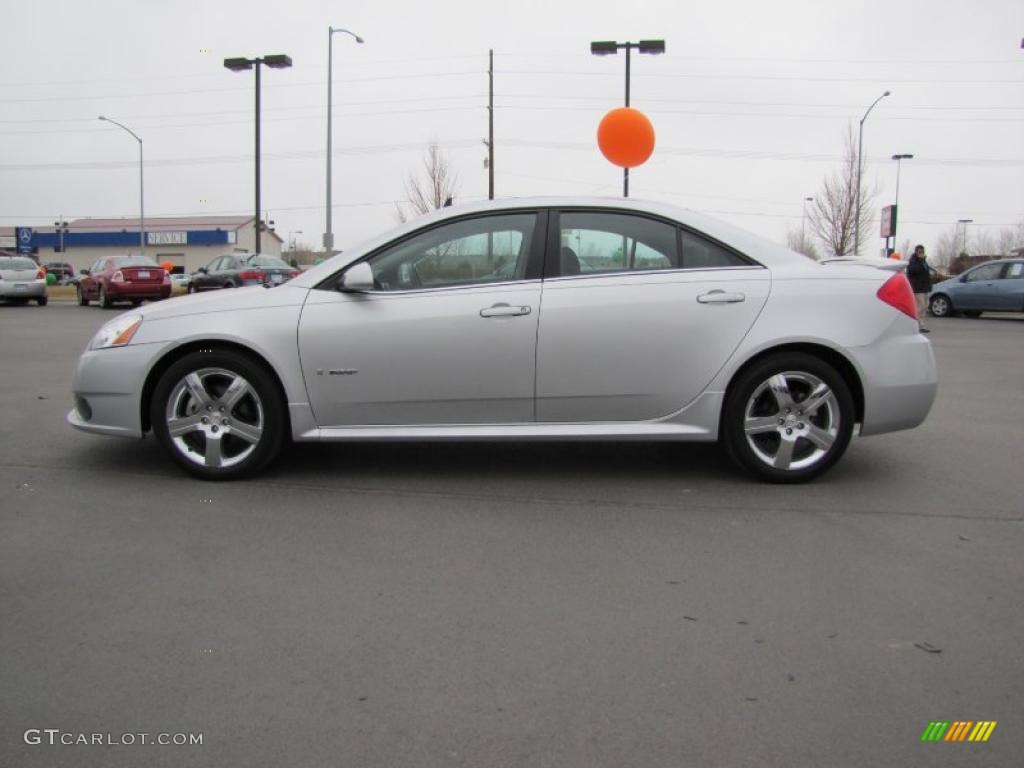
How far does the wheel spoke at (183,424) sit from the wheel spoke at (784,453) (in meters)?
3.17

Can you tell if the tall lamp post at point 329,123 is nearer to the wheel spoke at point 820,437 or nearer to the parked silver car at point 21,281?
the parked silver car at point 21,281

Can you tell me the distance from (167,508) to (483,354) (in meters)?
1.79

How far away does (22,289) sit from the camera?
2561cm

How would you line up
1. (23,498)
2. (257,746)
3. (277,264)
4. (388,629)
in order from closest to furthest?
1. (257,746)
2. (388,629)
3. (23,498)
4. (277,264)

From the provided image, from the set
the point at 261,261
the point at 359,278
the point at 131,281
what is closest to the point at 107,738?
the point at 359,278

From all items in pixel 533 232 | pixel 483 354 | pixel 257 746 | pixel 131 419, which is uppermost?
pixel 533 232

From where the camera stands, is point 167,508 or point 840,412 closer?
point 167,508

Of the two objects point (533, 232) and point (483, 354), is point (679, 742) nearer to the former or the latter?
point (483, 354)

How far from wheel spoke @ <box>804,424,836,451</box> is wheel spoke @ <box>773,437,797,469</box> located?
0.10 metres

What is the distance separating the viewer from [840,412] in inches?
191

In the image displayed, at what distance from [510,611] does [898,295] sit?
3029 mm

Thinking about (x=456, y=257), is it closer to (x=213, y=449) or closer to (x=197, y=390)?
(x=197, y=390)

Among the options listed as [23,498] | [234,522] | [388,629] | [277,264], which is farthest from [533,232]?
[277,264]

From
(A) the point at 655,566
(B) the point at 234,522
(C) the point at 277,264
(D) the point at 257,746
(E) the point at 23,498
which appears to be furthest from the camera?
(C) the point at 277,264
